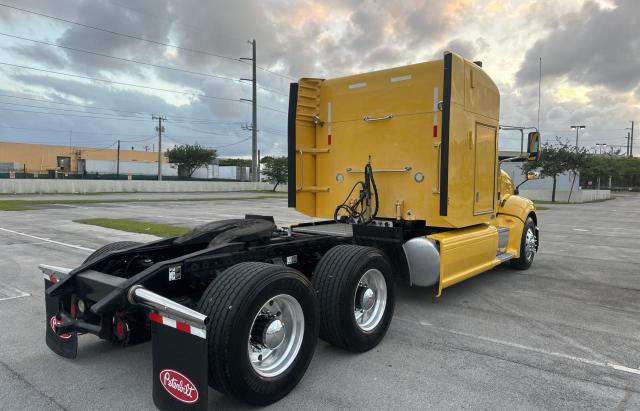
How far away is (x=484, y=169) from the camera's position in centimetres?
669

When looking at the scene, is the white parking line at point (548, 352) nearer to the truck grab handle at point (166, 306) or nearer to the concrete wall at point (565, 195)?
the truck grab handle at point (166, 306)

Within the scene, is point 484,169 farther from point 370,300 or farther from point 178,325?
point 178,325

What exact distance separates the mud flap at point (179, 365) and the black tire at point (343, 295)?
149 centimetres

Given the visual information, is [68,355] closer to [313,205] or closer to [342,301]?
[342,301]

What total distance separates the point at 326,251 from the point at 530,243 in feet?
15.7

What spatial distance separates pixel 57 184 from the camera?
40.0 m

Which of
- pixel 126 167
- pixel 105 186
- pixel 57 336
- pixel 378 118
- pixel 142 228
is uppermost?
pixel 126 167

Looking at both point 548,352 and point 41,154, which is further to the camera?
point 41,154

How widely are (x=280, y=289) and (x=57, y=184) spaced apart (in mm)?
42801

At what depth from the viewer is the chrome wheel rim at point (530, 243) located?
8180mm

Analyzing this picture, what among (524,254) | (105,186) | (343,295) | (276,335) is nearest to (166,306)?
(276,335)

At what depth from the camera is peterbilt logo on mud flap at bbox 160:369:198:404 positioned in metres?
2.89

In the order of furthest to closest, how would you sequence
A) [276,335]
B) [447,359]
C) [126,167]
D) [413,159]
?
[126,167]
[413,159]
[447,359]
[276,335]

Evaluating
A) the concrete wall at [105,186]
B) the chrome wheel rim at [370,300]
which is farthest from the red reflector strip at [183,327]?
the concrete wall at [105,186]
